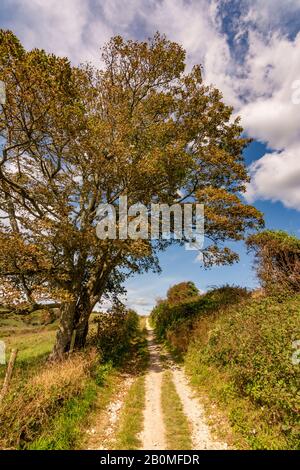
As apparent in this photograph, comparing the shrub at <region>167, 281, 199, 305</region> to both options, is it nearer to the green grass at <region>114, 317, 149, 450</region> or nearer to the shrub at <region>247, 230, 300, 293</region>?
the shrub at <region>247, 230, 300, 293</region>

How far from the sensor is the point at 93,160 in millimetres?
16547

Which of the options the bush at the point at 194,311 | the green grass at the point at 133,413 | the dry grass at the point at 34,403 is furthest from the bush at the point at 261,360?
the dry grass at the point at 34,403

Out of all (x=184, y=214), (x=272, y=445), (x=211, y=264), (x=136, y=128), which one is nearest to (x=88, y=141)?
(x=136, y=128)

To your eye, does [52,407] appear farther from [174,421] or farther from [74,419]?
A: [174,421]

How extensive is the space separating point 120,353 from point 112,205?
30.9 ft

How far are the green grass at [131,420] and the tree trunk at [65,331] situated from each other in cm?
581

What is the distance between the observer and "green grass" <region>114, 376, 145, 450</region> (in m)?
8.27

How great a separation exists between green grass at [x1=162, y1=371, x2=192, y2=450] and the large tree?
19.8 ft

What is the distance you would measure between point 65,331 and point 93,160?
395 inches

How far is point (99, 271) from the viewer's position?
1989 cm

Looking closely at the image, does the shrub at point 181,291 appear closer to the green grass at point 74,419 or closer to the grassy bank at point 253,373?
the grassy bank at point 253,373

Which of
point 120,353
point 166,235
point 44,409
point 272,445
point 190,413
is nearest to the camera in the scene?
point 272,445

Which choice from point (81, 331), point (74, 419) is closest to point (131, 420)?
point (74, 419)
